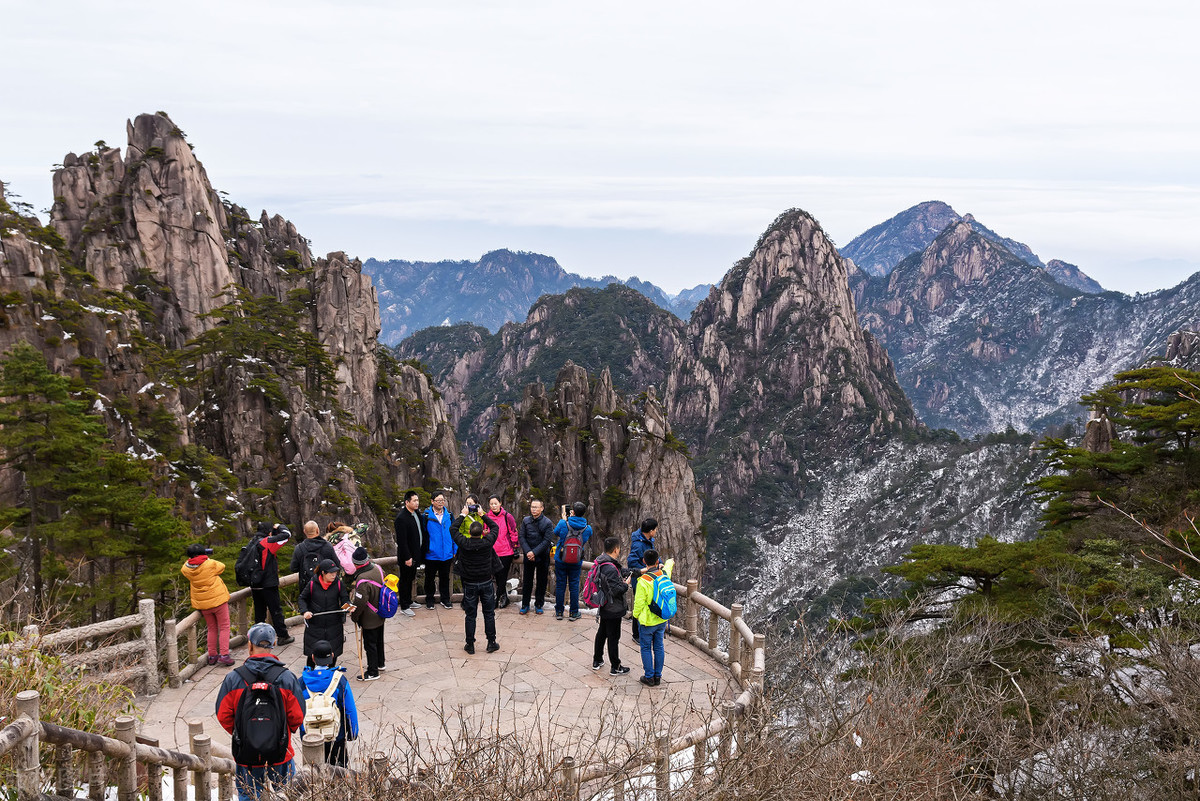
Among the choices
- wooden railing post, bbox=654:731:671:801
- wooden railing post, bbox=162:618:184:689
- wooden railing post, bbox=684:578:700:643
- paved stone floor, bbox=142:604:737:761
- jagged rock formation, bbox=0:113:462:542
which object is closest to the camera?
wooden railing post, bbox=654:731:671:801

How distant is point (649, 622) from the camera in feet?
31.6

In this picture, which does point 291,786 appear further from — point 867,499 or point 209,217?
point 867,499

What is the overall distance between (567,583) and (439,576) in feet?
7.42

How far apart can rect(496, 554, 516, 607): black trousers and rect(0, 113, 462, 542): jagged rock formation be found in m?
24.5

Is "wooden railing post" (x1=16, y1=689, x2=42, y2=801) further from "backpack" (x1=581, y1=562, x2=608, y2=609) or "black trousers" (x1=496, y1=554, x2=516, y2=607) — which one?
"black trousers" (x1=496, y1=554, x2=516, y2=607)

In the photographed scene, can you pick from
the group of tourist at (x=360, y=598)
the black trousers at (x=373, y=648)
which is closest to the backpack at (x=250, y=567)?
the group of tourist at (x=360, y=598)

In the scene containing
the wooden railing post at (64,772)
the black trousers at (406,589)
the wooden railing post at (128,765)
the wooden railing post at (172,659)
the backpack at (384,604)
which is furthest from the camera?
the black trousers at (406,589)

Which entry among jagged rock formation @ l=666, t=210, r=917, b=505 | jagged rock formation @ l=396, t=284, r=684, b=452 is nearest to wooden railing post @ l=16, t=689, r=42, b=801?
jagged rock formation @ l=666, t=210, r=917, b=505

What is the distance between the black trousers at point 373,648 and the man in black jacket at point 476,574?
4.13ft

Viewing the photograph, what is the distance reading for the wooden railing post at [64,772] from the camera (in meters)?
5.81

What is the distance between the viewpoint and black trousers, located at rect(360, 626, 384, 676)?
9859mm

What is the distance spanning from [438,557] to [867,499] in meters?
116

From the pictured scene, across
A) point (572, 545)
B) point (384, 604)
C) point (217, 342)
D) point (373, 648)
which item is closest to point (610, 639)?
point (572, 545)

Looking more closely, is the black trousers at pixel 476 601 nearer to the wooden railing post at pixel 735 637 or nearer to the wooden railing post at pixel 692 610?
the wooden railing post at pixel 692 610
